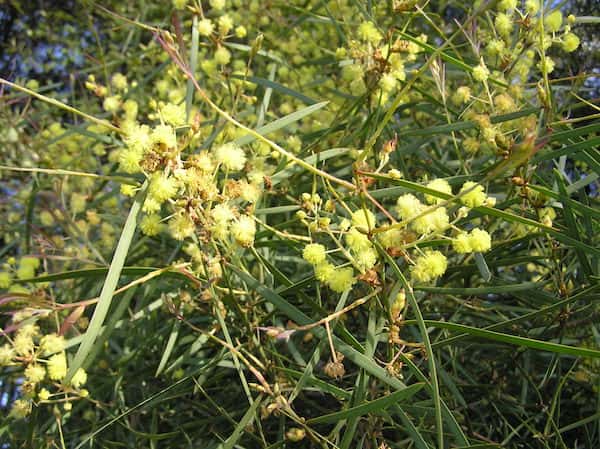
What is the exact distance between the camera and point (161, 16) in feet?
8.11

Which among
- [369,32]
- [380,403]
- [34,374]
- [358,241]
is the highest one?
[369,32]

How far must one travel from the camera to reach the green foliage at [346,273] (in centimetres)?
70

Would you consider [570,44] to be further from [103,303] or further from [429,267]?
[103,303]

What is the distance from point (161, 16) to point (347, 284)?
2.06 meters

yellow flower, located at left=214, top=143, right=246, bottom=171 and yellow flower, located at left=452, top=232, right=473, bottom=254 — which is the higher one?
yellow flower, located at left=452, top=232, right=473, bottom=254

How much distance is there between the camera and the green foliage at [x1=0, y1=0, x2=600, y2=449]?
701mm

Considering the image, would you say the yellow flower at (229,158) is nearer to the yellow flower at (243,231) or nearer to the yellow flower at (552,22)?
the yellow flower at (243,231)

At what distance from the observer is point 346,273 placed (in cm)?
70

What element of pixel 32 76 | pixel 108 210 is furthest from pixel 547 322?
pixel 32 76

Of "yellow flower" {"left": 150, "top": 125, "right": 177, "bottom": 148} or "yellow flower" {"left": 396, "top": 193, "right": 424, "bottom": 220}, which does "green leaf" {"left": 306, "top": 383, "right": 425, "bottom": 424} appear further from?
Answer: "yellow flower" {"left": 150, "top": 125, "right": 177, "bottom": 148}

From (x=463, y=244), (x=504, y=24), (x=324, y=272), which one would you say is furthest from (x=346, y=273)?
(x=504, y=24)

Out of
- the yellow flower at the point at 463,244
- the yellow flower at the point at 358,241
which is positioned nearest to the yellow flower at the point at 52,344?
the yellow flower at the point at 358,241

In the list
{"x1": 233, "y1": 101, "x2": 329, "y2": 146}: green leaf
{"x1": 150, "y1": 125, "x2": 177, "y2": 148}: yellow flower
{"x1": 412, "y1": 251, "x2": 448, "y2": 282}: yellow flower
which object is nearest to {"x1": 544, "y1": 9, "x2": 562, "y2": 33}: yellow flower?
{"x1": 233, "y1": 101, "x2": 329, "y2": 146}: green leaf

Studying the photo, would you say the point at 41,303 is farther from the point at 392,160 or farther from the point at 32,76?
the point at 32,76
